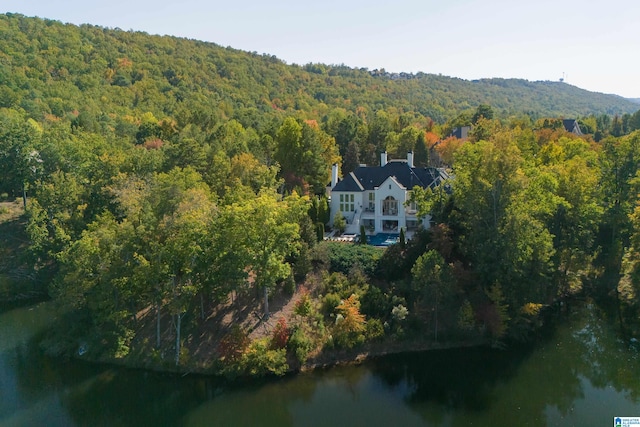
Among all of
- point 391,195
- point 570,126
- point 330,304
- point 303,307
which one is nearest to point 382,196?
point 391,195

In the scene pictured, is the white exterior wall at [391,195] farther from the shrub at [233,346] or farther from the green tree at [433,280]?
the shrub at [233,346]

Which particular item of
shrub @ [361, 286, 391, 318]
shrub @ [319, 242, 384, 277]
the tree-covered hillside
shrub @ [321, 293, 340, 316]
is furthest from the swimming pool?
the tree-covered hillside


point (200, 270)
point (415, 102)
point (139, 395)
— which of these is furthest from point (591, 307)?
point (415, 102)

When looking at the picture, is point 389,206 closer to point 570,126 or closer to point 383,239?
point 383,239

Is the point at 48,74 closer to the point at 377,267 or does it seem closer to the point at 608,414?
the point at 377,267

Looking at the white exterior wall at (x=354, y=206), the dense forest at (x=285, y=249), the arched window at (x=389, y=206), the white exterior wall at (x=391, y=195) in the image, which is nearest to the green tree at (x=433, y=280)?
the dense forest at (x=285, y=249)

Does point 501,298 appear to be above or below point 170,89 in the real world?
below
